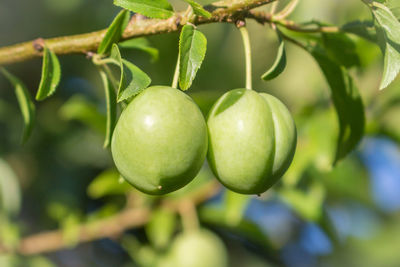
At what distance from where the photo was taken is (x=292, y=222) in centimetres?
326

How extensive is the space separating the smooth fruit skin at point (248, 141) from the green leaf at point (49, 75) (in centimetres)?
39

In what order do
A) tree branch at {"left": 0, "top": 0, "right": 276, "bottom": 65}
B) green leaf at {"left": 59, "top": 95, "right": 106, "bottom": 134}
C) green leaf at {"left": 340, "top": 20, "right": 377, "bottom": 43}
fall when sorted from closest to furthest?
tree branch at {"left": 0, "top": 0, "right": 276, "bottom": 65} → green leaf at {"left": 340, "top": 20, "right": 377, "bottom": 43} → green leaf at {"left": 59, "top": 95, "right": 106, "bottom": 134}

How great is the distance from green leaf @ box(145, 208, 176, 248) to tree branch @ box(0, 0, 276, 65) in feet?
3.96

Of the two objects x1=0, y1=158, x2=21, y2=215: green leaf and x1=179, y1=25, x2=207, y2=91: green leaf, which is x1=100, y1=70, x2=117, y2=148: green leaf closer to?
x1=179, y1=25, x2=207, y2=91: green leaf

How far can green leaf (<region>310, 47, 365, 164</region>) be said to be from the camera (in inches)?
55.6

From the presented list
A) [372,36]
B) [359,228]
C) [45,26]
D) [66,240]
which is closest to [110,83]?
[372,36]

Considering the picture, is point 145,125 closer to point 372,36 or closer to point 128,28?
point 128,28

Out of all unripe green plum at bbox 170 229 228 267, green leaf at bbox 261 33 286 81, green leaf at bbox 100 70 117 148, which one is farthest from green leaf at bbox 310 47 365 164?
A: unripe green plum at bbox 170 229 228 267

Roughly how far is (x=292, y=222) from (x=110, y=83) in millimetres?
2242

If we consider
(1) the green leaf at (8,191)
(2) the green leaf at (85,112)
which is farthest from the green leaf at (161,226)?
(1) the green leaf at (8,191)

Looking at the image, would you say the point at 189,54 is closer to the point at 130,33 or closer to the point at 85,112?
the point at 130,33

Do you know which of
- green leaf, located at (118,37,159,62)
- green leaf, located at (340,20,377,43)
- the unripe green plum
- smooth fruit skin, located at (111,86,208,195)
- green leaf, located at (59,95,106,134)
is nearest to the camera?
smooth fruit skin, located at (111,86,208,195)

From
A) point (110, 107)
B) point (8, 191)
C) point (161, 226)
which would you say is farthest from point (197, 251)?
point (110, 107)

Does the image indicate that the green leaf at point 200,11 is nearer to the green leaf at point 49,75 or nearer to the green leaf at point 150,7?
the green leaf at point 150,7
